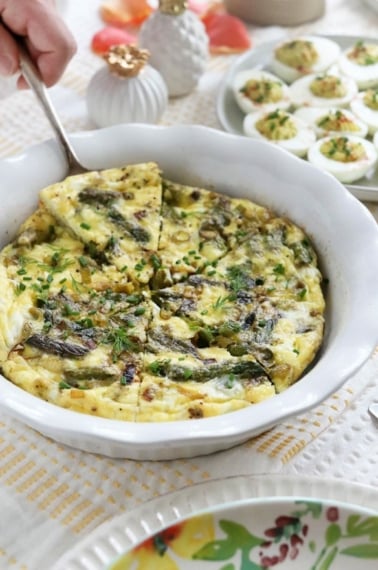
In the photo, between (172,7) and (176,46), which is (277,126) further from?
(172,7)

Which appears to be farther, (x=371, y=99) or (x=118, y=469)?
(x=371, y=99)

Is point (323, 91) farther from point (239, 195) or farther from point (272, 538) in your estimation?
point (272, 538)

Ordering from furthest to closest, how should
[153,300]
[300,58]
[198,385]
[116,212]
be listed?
[300,58] → [116,212] → [153,300] → [198,385]

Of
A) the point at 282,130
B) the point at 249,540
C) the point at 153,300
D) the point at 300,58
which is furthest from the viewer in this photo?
the point at 300,58

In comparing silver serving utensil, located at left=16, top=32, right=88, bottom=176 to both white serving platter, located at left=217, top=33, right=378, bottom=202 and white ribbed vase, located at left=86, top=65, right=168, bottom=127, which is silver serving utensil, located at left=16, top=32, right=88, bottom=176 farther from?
white serving platter, located at left=217, top=33, right=378, bottom=202

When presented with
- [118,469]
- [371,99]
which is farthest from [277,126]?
[118,469]

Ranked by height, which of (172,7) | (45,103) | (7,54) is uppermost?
(7,54)

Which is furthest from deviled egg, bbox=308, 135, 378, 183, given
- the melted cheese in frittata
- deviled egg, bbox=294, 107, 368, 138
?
the melted cheese in frittata

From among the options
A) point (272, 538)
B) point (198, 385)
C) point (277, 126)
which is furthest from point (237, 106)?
point (272, 538)

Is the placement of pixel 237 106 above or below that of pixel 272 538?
below
